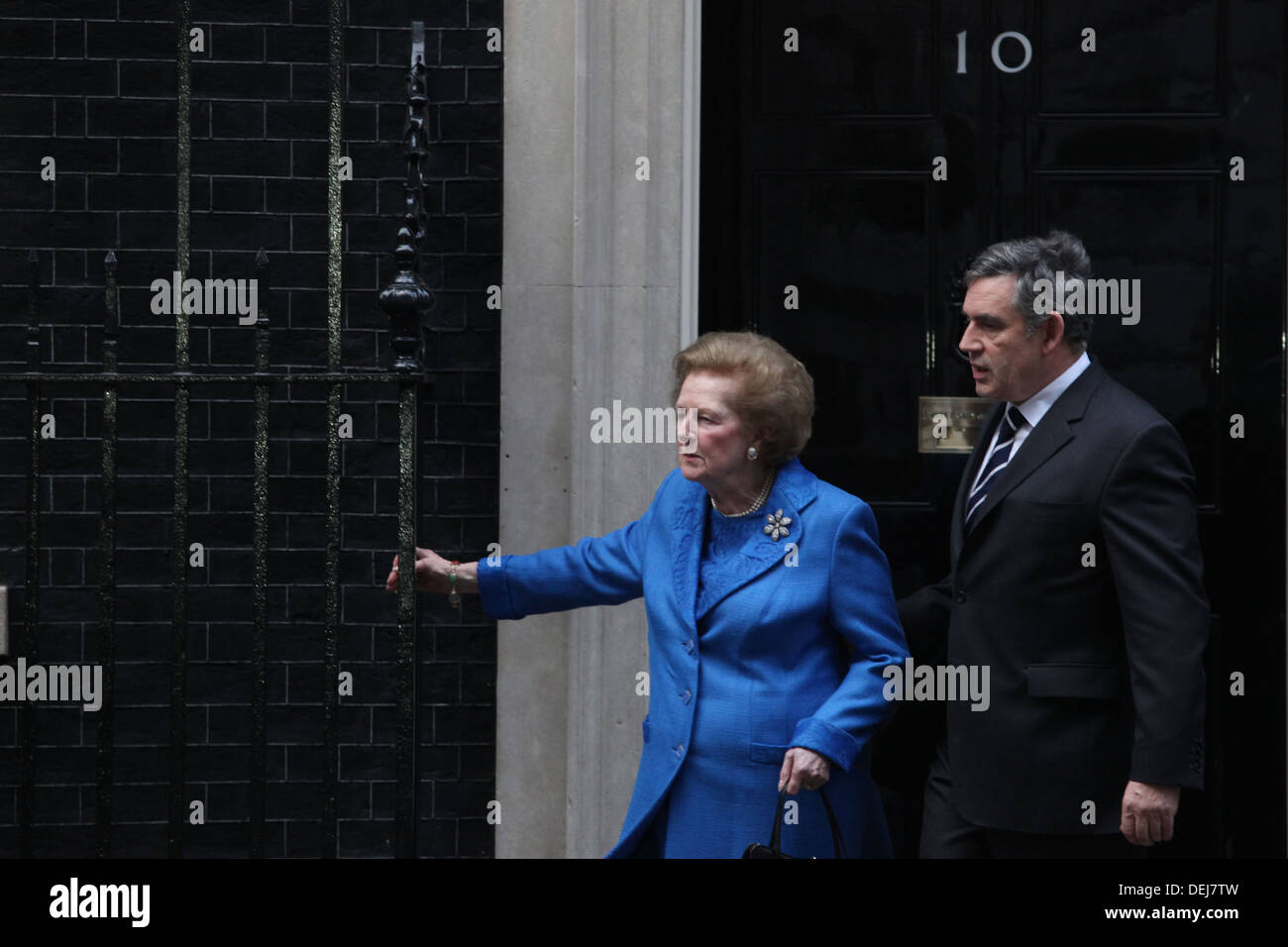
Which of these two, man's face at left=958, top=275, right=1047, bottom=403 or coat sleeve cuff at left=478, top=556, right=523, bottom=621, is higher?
man's face at left=958, top=275, right=1047, bottom=403

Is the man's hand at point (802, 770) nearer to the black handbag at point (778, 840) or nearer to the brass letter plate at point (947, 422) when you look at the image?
the black handbag at point (778, 840)

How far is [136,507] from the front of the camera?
4.95 m

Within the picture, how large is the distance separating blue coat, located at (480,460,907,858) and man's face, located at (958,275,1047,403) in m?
0.47

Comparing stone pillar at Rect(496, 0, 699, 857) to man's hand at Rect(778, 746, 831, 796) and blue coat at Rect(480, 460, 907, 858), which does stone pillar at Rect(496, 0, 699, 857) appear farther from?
man's hand at Rect(778, 746, 831, 796)

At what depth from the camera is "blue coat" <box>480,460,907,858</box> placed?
3566 millimetres

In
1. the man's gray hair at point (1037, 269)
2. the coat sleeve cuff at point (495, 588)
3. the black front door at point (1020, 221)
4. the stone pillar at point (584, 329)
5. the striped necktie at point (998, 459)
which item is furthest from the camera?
the black front door at point (1020, 221)

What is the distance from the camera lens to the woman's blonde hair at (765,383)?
3.58 metres

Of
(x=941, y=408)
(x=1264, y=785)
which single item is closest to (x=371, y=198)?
(x=941, y=408)

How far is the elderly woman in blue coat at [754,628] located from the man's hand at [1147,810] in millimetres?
572

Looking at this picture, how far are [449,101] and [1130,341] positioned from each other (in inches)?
91.8

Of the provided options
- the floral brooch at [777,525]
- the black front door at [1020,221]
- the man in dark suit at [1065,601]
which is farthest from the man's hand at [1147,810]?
the black front door at [1020,221]

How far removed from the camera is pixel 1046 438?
3646 mm

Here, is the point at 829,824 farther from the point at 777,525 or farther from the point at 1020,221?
the point at 1020,221

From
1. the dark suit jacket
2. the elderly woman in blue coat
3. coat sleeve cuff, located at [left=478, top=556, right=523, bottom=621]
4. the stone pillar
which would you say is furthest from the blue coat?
the stone pillar
